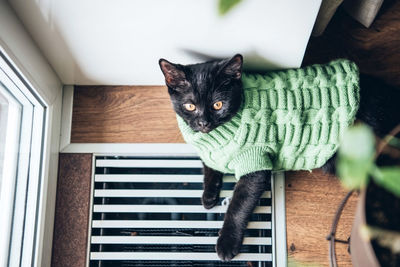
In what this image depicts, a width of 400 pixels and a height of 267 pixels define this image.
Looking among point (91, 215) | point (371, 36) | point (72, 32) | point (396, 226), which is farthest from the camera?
point (371, 36)

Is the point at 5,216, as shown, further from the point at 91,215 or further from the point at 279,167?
the point at 279,167

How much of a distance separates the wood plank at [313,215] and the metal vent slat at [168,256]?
4.6 inches

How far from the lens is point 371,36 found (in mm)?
1419

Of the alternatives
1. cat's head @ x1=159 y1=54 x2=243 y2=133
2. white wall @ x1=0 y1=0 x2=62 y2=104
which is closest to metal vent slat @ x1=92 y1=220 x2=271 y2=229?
cat's head @ x1=159 y1=54 x2=243 y2=133

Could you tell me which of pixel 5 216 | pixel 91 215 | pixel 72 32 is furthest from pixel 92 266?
pixel 72 32

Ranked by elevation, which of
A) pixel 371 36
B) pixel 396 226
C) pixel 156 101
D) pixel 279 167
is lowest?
pixel 396 226

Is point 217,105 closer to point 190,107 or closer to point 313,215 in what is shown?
point 190,107

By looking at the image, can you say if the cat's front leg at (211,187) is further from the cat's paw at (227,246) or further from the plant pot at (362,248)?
the plant pot at (362,248)

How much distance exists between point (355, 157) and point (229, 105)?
0.83 m

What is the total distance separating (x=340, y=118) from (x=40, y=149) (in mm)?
959

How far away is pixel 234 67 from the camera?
3.47 feet

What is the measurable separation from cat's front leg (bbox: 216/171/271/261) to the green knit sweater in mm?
34

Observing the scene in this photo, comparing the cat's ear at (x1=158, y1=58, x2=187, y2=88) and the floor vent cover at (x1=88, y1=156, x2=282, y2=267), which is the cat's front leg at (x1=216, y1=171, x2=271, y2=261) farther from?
the cat's ear at (x1=158, y1=58, x2=187, y2=88)

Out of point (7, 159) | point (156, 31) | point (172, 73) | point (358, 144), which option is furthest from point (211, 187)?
point (358, 144)
